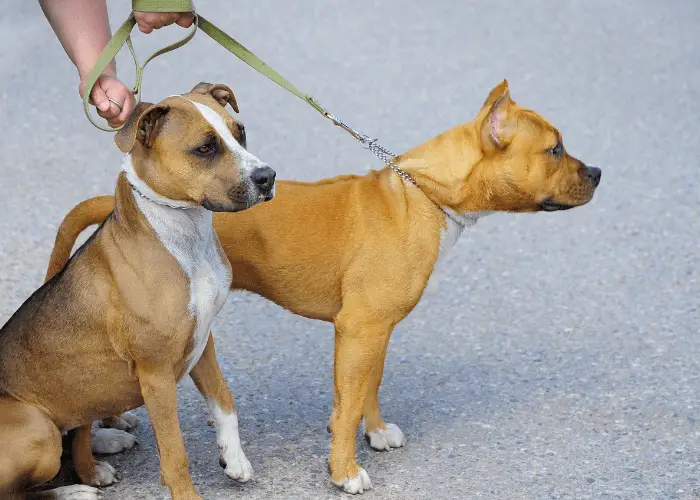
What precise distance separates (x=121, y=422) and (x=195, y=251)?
1.26m

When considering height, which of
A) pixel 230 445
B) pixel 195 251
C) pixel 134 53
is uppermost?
pixel 134 53

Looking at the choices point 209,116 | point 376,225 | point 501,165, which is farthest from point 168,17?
point 501,165

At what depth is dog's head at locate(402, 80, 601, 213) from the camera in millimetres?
4527

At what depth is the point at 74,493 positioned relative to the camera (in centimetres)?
446

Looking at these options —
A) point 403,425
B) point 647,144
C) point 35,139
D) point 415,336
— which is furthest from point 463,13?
point 403,425

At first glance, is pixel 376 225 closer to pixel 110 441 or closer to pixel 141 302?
pixel 141 302

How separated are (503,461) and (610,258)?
95.7 inches

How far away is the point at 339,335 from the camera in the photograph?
4598 millimetres

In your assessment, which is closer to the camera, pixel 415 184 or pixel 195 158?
pixel 195 158

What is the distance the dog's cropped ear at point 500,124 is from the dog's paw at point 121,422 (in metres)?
2.00

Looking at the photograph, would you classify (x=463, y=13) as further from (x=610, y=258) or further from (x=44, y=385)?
(x=44, y=385)

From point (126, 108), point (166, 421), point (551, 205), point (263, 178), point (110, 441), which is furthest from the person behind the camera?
point (110, 441)

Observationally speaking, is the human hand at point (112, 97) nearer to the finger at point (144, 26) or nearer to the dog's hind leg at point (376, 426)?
the finger at point (144, 26)

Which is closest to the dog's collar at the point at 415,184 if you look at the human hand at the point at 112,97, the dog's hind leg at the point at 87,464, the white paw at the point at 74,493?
the human hand at the point at 112,97
